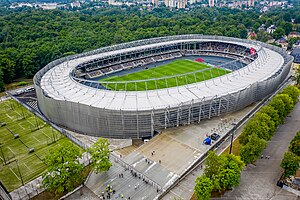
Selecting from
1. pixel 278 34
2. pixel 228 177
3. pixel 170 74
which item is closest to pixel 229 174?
pixel 228 177

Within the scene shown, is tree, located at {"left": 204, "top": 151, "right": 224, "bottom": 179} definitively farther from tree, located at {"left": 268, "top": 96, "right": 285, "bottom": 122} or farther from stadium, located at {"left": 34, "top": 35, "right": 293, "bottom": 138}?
tree, located at {"left": 268, "top": 96, "right": 285, "bottom": 122}

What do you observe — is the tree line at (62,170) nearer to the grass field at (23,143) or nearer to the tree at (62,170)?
the tree at (62,170)

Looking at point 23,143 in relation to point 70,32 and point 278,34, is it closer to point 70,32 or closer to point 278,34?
point 70,32

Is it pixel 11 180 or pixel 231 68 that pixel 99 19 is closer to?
pixel 231 68

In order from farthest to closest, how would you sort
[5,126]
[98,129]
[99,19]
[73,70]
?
[99,19], [73,70], [5,126], [98,129]

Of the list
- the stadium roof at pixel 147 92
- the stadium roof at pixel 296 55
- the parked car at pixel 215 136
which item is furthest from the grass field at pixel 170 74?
the stadium roof at pixel 296 55

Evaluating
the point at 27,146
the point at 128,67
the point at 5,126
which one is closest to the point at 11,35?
the point at 128,67
